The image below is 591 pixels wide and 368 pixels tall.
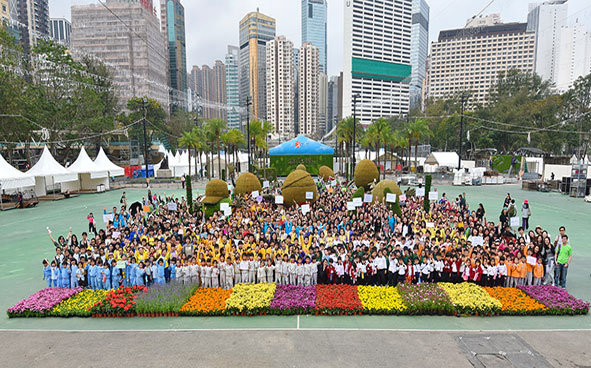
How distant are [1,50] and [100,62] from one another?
21740 millimetres

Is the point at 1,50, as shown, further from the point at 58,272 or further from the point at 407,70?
the point at 407,70

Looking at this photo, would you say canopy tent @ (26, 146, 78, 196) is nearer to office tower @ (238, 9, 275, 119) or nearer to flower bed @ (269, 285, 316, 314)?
flower bed @ (269, 285, 316, 314)

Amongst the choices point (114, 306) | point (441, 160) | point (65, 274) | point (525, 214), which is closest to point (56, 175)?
point (65, 274)

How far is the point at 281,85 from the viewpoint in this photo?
430ft

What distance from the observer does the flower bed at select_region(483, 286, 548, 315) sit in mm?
9078

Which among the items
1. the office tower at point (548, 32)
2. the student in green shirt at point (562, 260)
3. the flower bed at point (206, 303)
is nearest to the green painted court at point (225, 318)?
the flower bed at point (206, 303)

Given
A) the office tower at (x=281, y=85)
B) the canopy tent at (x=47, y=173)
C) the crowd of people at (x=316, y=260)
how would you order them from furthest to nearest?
the office tower at (x=281, y=85), the canopy tent at (x=47, y=173), the crowd of people at (x=316, y=260)

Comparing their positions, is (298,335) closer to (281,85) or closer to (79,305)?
(79,305)

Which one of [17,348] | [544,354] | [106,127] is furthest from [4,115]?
[544,354]

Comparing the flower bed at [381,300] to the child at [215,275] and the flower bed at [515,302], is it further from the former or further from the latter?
the child at [215,275]

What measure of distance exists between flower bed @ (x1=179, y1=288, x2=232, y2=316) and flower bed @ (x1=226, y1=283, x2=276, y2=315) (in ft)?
0.78

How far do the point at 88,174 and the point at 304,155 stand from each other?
2334 cm

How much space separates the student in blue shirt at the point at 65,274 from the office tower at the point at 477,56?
13913cm

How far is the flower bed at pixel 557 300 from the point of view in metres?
9.04
